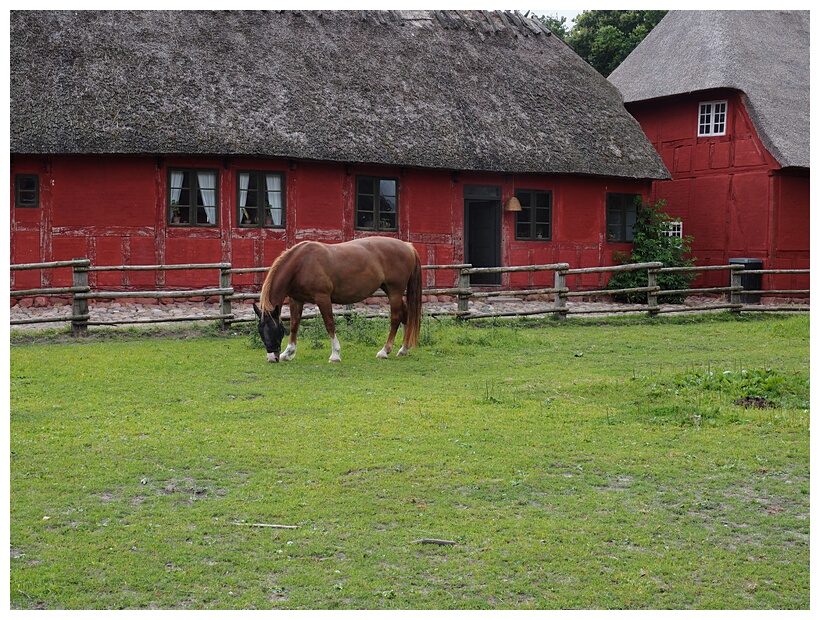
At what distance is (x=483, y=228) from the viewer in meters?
21.2

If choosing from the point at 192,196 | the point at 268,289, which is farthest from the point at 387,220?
the point at 268,289

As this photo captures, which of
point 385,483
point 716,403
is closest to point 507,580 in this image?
point 385,483

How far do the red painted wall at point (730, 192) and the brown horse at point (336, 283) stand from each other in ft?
39.4

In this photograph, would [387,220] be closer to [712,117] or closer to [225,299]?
[225,299]

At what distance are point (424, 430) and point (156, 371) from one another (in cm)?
415

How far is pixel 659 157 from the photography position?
21.4 m

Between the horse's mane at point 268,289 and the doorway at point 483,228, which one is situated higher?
the doorway at point 483,228

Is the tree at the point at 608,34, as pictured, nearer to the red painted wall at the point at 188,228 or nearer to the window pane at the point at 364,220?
the red painted wall at the point at 188,228

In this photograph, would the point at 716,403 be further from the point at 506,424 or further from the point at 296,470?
the point at 296,470

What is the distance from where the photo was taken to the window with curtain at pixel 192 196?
17.6m

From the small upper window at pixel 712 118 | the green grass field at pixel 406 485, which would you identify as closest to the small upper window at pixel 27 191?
the green grass field at pixel 406 485

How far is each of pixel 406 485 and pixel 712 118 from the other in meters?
18.3

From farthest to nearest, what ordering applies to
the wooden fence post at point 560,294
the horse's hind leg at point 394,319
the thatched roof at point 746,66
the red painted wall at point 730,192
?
the red painted wall at point 730,192 → the thatched roof at point 746,66 → the wooden fence post at point 560,294 → the horse's hind leg at point 394,319

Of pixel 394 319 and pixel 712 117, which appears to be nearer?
pixel 394 319
